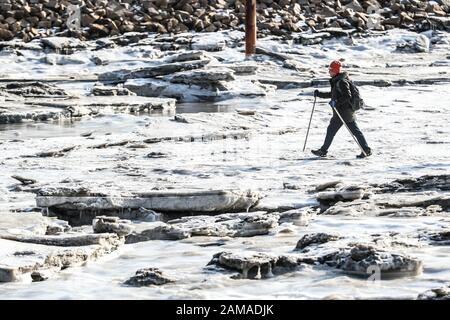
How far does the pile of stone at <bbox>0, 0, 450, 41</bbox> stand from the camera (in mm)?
29031

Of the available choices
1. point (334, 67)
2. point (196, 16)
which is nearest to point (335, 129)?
point (334, 67)

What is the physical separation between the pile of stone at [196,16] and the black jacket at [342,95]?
16051 millimetres

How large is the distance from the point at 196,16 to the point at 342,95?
17.6 metres

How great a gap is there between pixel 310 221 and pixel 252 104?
1089 centimetres

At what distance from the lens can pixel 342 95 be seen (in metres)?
13.3

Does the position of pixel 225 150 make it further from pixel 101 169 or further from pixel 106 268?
pixel 106 268

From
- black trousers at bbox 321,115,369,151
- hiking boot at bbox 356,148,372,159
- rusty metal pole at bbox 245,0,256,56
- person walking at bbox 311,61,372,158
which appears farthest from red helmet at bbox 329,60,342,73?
rusty metal pole at bbox 245,0,256,56

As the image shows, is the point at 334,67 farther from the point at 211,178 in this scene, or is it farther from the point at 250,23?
the point at 250,23

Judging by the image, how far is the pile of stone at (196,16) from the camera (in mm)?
29031

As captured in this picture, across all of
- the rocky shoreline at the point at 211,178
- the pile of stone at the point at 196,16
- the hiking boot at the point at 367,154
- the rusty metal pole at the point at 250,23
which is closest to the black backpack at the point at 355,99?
the hiking boot at the point at 367,154

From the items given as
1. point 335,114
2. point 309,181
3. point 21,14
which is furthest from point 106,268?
point 21,14

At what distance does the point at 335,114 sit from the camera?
13.5 metres

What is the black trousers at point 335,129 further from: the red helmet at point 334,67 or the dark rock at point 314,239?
the dark rock at point 314,239

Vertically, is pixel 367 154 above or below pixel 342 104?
below
